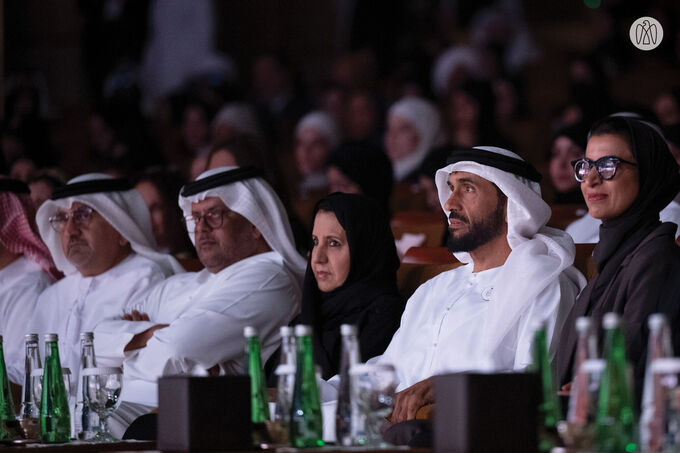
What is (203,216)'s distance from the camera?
5145 mm

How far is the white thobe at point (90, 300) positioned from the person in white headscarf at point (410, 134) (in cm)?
365

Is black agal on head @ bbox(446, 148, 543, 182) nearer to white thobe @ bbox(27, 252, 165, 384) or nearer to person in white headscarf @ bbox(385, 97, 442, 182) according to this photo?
white thobe @ bbox(27, 252, 165, 384)

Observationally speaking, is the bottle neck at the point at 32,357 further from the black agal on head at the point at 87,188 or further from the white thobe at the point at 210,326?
the black agal on head at the point at 87,188

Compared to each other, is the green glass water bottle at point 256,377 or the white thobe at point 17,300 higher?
the white thobe at point 17,300

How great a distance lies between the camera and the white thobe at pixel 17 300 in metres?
5.69

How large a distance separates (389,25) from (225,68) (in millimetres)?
1799

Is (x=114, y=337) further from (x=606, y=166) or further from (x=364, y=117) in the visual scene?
(x=364, y=117)

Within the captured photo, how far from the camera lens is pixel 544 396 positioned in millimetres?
2668

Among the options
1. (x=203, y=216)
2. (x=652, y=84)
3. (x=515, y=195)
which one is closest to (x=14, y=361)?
(x=203, y=216)

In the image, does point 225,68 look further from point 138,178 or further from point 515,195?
point 515,195

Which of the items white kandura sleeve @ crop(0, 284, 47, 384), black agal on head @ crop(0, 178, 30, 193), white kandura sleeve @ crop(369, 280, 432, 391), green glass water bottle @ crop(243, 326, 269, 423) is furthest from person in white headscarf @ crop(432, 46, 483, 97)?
green glass water bottle @ crop(243, 326, 269, 423)

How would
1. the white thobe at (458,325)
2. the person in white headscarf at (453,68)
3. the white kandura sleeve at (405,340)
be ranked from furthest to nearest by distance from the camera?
1. the person in white headscarf at (453,68)
2. the white kandura sleeve at (405,340)
3. the white thobe at (458,325)

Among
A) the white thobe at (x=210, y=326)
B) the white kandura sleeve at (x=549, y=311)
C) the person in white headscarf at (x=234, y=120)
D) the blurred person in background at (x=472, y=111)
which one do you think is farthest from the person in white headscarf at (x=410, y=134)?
the white kandura sleeve at (x=549, y=311)

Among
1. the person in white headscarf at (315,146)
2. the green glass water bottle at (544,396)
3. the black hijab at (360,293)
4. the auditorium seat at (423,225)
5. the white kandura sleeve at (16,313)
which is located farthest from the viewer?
the person in white headscarf at (315,146)
